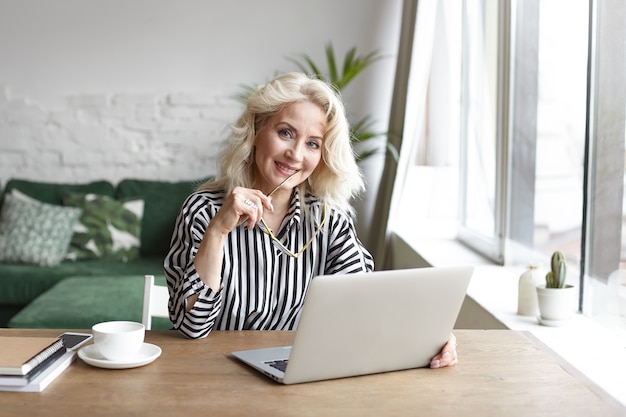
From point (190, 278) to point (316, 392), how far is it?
55 cm

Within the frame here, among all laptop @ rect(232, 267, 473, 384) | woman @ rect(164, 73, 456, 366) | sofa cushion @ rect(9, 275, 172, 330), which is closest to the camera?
laptop @ rect(232, 267, 473, 384)

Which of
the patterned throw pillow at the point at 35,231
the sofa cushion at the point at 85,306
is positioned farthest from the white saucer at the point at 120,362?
the patterned throw pillow at the point at 35,231

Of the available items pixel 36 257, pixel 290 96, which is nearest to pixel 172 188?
pixel 36 257

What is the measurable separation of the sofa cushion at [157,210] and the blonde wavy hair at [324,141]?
268cm

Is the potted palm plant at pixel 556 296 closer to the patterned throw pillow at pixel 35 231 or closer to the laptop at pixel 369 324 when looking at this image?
the laptop at pixel 369 324

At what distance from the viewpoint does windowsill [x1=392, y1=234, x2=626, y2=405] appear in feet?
6.15

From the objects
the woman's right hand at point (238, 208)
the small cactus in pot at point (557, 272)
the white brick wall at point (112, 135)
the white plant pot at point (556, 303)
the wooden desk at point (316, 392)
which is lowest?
the wooden desk at point (316, 392)

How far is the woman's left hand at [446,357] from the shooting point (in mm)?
1543

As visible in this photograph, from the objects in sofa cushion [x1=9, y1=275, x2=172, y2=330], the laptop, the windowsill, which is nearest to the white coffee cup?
the laptop

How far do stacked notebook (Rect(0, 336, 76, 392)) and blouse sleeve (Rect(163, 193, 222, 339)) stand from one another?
11.0 inches

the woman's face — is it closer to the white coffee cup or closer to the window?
the white coffee cup

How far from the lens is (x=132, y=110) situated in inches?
204

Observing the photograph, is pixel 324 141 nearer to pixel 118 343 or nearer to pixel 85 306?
pixel 118 343

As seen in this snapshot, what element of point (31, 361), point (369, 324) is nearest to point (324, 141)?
point (369, 324)
